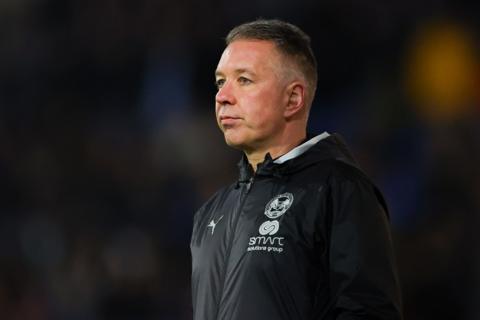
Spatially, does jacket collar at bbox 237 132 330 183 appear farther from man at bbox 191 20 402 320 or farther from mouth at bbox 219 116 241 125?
mouth at bbox 219 116 241 125

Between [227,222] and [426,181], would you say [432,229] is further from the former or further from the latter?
[227,222]

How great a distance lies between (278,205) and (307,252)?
17cm

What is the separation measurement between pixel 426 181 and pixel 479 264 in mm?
784

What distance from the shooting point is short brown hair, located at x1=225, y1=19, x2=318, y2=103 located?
250 centimetres

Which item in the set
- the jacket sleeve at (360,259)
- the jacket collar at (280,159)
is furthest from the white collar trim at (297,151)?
the jacket sleeve at (360,259)

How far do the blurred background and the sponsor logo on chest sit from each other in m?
2.64

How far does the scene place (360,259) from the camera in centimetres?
213

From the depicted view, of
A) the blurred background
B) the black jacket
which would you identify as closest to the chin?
the black jacket

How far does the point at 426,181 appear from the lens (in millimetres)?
5398

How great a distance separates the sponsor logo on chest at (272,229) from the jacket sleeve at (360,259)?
13 cm

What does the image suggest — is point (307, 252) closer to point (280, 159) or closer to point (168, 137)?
point (280, 159)

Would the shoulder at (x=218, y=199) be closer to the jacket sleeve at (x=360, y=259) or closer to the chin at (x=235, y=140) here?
the chin at (x=235, y=140)

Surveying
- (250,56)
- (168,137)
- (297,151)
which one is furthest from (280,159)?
(168,137)

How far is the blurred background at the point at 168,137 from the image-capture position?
530cm
